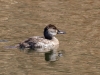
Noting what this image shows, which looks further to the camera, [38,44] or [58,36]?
[58,36]

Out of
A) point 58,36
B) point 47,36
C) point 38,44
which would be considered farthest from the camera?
point 58,36

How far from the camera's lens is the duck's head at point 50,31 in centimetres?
2313

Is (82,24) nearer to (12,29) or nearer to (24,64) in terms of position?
(12,29)

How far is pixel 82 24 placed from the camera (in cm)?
2577

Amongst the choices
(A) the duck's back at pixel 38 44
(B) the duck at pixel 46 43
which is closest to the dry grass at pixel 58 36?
(B) the duck at pixel 46 43

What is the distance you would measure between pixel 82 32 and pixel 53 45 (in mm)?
1765

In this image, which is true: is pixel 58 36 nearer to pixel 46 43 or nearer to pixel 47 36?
pixel 47 36

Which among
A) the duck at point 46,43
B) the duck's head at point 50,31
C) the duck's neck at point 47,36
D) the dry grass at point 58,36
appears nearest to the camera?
the dry grass at point 58,36

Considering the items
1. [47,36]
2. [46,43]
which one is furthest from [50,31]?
[46,43]

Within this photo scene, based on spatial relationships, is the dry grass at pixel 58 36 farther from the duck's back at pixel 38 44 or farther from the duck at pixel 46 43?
the duck's back at pixel 38 44

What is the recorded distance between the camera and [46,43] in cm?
2305

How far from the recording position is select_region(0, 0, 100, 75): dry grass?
19438 millimetres

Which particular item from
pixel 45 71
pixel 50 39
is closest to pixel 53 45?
pixel 50 39

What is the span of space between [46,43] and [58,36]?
1417 millimetres
